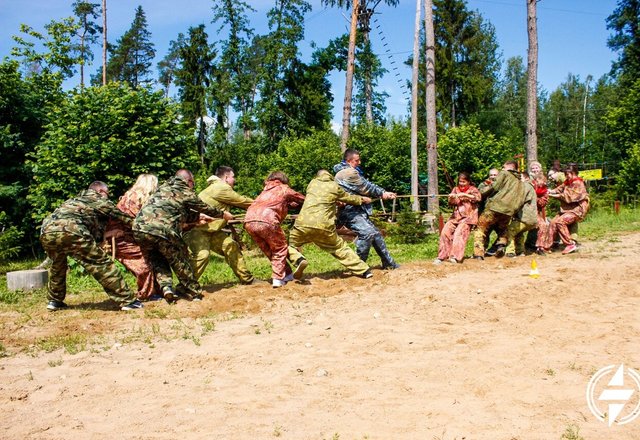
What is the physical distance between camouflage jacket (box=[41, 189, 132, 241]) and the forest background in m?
4.44

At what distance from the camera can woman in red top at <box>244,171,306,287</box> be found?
863cm

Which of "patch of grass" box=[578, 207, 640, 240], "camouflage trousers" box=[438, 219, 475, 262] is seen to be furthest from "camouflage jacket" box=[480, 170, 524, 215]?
"patch of grass" box=[578, 207, 640, 240]

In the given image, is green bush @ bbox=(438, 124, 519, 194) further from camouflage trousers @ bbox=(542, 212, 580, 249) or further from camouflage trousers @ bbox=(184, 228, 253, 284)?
camouflage trousers @ bbox=(184, 228, 253, 284)

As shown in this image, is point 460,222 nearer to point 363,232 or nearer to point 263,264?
point 363,232

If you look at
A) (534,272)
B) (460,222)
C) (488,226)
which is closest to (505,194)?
(488,226)

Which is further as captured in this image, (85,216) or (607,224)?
(607,224)

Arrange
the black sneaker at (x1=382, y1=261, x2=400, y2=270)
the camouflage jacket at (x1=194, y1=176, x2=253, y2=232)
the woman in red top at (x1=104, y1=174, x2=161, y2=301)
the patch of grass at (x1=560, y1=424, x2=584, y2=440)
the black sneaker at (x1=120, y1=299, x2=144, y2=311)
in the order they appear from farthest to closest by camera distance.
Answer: the black sneaker at (x1=382, y1=261, x2=400, y2=270), the camouflage jacket at (x1=194, y1=176, x2=253, y2=232), the woman in red top at (x1=104, y1=174, x2=161, y2=301), the black sneaker at (x1=120, y1=299, x2=144, y2=311), the patch of grass at (x1=560, y1=424, x2=584, y2=440)

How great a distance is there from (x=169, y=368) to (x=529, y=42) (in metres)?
14.7

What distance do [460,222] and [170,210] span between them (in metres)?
5.28

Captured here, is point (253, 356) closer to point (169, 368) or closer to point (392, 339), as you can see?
point (169, 368)

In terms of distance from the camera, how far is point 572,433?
12.5 feet

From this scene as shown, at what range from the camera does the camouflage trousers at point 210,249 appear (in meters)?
8.76

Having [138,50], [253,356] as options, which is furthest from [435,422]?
[138,50]

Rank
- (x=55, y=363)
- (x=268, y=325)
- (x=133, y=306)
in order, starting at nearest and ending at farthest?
(x=55, y=363), (x=268, y=325), (x=133, y=306)
